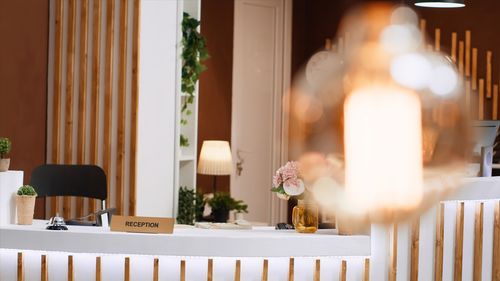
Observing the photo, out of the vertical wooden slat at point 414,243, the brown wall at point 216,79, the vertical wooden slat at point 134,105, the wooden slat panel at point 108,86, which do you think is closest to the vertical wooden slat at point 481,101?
the brown wall at point 216,79

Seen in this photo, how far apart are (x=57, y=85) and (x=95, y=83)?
26 centimetres

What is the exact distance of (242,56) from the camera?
9.27 m

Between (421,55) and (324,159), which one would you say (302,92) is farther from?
(324,159)

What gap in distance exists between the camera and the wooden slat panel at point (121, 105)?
6.80 metres

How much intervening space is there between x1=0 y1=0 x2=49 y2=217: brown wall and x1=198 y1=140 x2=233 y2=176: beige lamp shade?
175cm

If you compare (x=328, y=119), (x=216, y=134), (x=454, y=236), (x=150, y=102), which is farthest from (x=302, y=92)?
(x=454, y=236)

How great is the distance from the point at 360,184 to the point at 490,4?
4.99 metres

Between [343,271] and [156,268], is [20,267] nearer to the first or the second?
[156,268]

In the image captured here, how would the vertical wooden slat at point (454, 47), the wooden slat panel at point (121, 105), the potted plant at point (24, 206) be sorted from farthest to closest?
the vertical wooden slat at point (454, 47)
the wooden slat panel at point (121, 105)
the potted plant at point (24, 206)

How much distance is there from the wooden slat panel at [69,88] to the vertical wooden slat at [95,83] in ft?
0.44

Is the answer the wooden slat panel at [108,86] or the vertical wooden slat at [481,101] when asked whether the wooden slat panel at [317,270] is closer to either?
the wooden slat panel at [108,86]

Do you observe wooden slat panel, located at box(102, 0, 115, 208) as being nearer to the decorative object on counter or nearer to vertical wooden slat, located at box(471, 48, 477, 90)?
A: the decorative object on counter

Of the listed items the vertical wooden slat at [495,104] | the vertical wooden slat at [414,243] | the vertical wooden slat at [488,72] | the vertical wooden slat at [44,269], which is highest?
the vertical wooden slat at [488,72]

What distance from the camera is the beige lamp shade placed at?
27.1 ft
